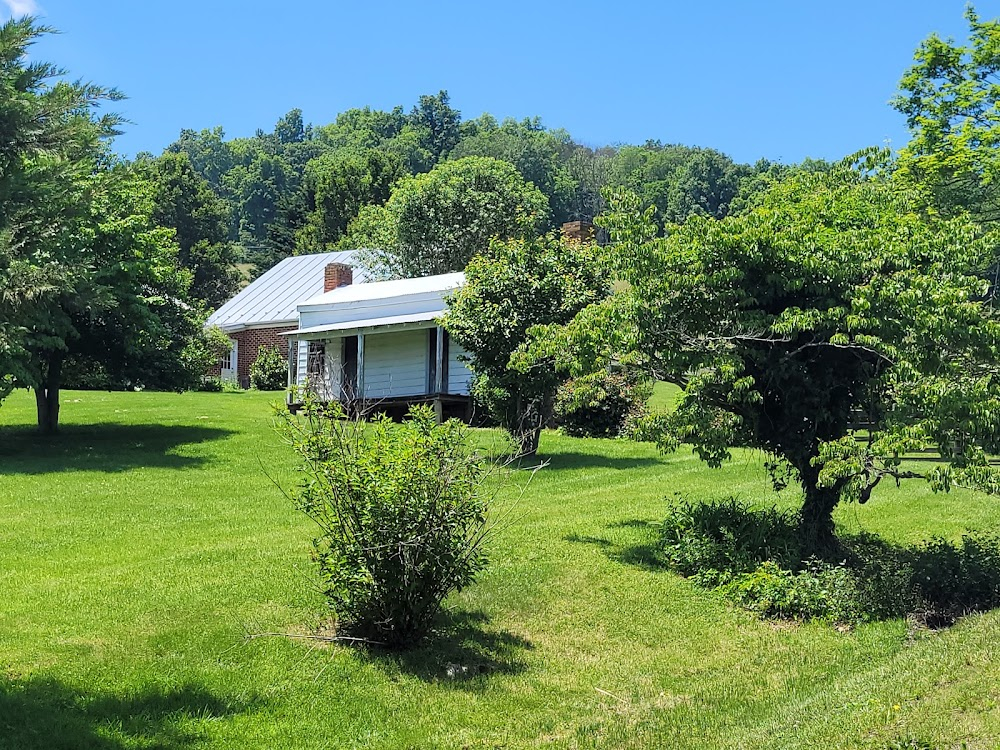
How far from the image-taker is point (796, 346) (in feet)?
36.7

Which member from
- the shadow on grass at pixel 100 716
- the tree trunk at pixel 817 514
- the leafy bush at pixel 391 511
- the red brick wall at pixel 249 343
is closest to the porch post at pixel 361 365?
the red brick wall at pixel 249 343

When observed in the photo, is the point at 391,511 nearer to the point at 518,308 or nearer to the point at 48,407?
the point at 518,308

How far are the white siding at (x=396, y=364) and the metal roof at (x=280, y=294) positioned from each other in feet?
47.4

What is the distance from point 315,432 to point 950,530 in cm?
846

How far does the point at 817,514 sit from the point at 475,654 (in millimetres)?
4611

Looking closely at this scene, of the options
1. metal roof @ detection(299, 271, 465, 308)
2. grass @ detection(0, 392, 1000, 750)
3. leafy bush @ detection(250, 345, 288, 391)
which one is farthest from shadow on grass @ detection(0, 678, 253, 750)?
leafy bush @ detection(250, 345, 288, 391)

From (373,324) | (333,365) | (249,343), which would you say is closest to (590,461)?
(373,324)

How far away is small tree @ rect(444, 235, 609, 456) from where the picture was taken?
18031 mm

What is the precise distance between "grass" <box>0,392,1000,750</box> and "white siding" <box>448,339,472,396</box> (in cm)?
1218

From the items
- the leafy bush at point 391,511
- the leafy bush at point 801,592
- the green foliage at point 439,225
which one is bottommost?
the leafy bush at point 801,592

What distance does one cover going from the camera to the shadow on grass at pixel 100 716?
646 centimetres

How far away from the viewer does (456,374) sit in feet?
88.7

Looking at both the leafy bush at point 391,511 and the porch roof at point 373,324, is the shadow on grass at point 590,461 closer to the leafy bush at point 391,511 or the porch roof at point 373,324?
the porch roof at point 373,324

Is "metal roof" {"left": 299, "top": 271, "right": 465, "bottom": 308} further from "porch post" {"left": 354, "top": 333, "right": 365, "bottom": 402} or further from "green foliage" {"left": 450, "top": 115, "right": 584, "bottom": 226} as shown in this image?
"green foliage" {"left": 450, "top": 115, "right": 584, "bottom": 226}
